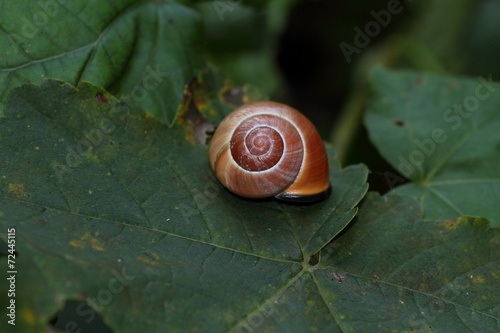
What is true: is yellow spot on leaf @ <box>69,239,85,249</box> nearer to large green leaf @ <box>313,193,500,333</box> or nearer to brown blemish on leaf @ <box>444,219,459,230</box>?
large green leaf @ <box>313,193,500,333</box>

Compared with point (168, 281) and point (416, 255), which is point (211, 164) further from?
point (416, 255)

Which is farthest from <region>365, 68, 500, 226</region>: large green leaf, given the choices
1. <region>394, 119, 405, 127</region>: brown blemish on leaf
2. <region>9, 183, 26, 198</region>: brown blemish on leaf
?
<region>9, 183, 26, 198</region>: brown blemish on leaf

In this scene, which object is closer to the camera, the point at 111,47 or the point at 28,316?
the point at 28,316

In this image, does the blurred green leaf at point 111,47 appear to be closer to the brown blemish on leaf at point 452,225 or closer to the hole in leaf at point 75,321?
the hole in leaf at point 75,321

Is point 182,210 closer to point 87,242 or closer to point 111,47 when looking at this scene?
point 87,242

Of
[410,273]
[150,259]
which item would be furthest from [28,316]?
[410,273]
